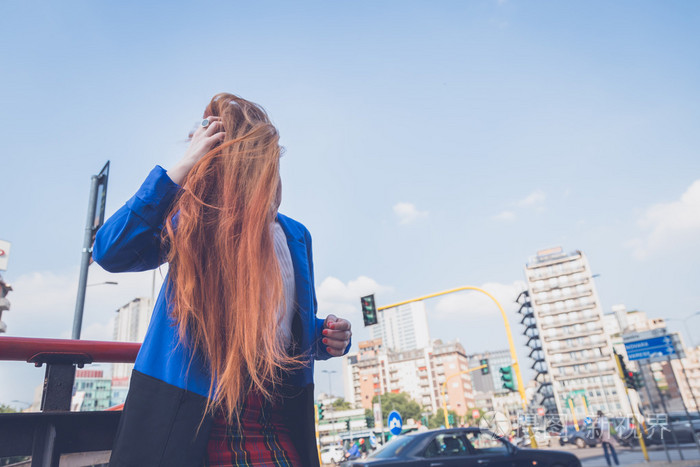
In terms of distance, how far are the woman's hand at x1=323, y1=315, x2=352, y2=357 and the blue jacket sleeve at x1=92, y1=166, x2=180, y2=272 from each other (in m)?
0.56

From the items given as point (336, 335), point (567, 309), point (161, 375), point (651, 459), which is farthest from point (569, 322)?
point (161, 375)

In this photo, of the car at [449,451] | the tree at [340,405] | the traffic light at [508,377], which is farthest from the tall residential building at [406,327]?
the car at [449,451]

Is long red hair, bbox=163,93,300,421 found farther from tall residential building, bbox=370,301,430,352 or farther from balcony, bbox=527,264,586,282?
tall residential building, bbox=370,301,430,352

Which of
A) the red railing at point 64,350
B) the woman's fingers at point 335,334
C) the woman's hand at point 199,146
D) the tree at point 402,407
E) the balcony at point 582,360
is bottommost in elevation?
the tree at point 402,407

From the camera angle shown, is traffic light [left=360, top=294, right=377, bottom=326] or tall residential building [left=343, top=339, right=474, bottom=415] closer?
traffic light [left=360, top=294, right=377, bottom=326]

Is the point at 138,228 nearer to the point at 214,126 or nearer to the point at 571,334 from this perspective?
the point at 214,126

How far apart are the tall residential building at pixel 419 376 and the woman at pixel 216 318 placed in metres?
Answer: 115

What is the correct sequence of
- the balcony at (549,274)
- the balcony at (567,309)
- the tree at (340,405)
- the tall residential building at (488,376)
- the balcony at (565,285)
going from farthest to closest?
the tall residential building at (488,376), the tree at (340,405), the balcony at (549,274), the balcony at (565,285), the balcony at (567,309)

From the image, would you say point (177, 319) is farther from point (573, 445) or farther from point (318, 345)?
point (573, 445)

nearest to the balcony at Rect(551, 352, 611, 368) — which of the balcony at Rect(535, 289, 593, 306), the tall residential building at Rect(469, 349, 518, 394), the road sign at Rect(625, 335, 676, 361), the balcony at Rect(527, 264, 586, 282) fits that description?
the balcony at Rect(535, 289, 593, 306)

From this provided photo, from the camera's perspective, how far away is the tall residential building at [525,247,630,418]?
7844cm

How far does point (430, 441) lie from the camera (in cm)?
654

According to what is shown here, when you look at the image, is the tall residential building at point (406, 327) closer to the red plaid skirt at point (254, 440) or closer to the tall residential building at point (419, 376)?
the tall residential building at point (419, 376)

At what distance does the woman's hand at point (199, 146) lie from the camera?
119cm
